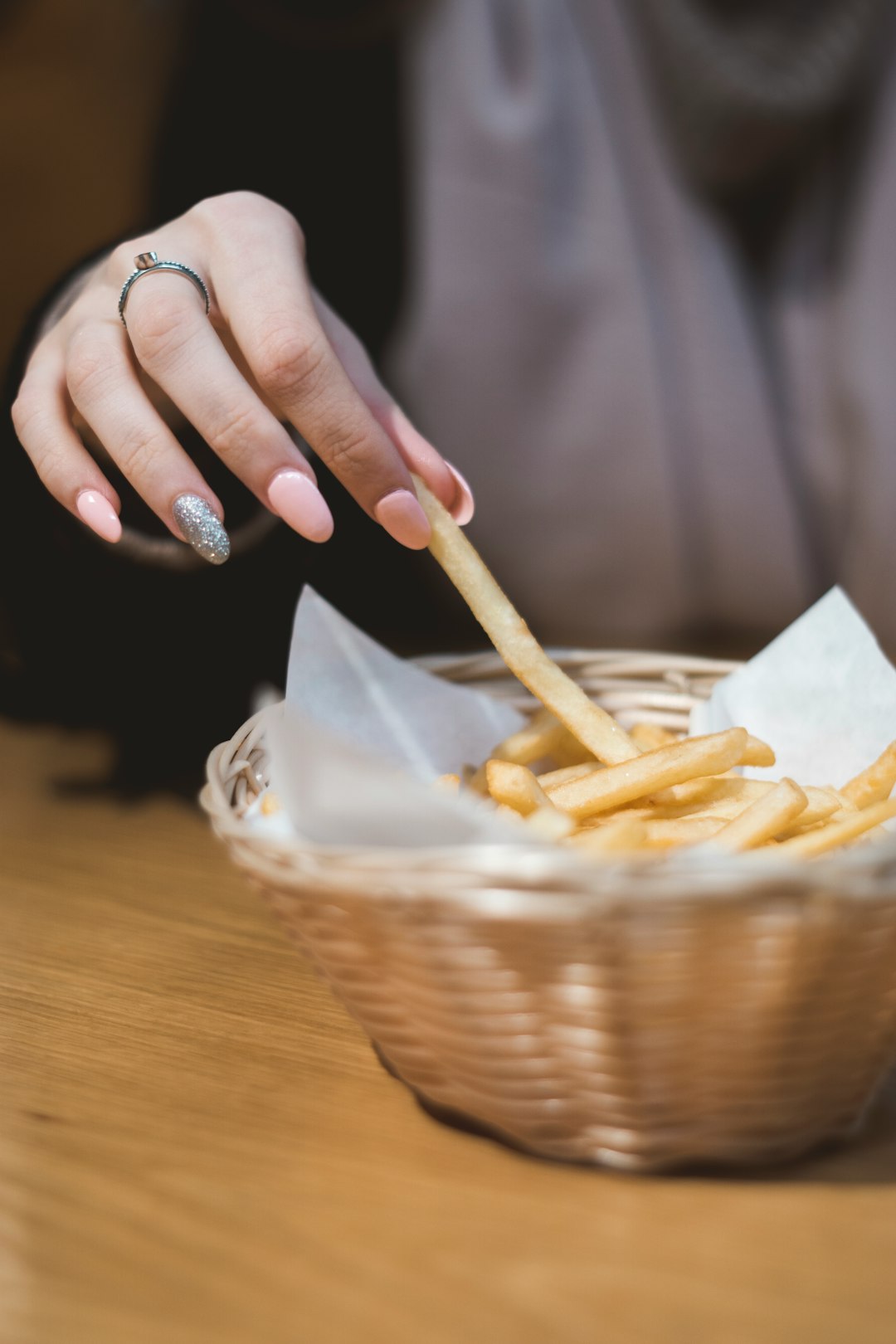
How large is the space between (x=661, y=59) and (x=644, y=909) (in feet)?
5.13

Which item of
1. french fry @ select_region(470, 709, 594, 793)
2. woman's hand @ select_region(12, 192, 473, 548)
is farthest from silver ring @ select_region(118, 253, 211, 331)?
french fry @ select_region(470, 709, 594, 793)

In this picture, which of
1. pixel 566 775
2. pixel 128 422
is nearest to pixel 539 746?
pixel 566 775

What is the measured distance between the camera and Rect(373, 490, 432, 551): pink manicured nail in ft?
2.71

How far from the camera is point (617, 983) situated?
500mm

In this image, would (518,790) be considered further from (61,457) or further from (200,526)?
(61,457)

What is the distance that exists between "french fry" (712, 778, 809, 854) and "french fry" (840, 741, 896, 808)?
0.33ft

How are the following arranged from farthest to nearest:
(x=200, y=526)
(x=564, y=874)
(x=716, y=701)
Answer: (x=716, y=701) → (x=200, y=526) → (x=564, y=874)

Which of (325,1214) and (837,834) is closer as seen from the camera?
(325,1214)

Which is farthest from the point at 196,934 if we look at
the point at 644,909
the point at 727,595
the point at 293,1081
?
the point at 727,595

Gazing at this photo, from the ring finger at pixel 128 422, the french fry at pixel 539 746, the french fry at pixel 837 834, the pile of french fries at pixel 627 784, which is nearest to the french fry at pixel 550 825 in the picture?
the pile of french fries at pixel 627 784

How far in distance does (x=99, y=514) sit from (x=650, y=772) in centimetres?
42

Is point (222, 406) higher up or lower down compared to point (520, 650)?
higher up

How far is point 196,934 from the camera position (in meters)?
0.88

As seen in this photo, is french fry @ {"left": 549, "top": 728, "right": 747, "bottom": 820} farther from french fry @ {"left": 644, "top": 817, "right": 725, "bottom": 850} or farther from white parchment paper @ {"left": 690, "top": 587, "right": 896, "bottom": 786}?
white parchment paper @ {"left": 690, "top": 587, "right": 896, "bottom": 786}
